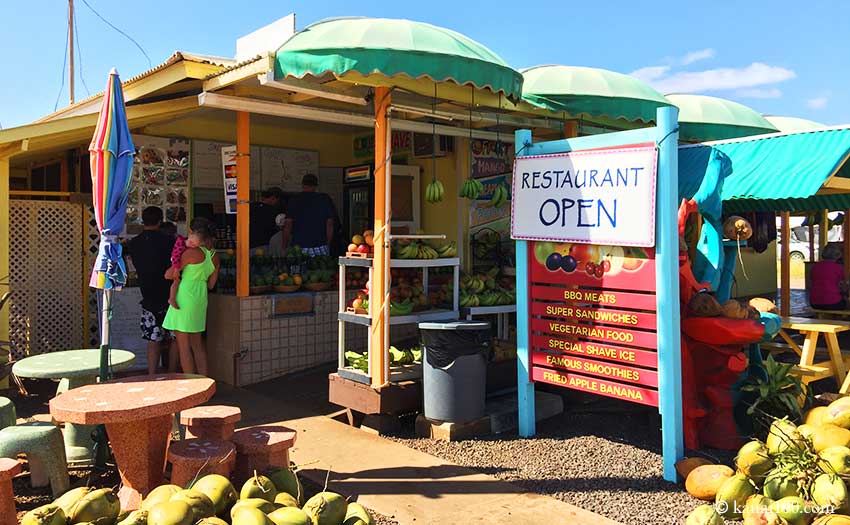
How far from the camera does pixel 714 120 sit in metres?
8.78

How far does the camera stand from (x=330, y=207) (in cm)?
872

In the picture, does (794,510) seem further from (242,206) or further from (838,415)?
(242,206)

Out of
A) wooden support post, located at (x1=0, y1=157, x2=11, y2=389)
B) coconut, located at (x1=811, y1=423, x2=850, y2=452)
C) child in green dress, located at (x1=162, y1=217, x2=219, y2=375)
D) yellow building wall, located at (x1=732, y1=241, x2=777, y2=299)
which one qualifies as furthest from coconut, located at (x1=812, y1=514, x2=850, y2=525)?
yellow building wall, located at (x1=732, y1=241, x2=777, y2=299)

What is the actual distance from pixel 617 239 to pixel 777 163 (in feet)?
9.75

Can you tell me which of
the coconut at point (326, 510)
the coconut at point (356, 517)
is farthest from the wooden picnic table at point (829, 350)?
the coconut at point (326, 510)

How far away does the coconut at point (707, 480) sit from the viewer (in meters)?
4.19

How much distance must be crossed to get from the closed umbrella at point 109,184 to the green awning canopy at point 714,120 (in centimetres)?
670

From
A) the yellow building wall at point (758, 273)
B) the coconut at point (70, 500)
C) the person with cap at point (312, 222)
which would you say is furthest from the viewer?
the yellow building wall at point (758, 273)

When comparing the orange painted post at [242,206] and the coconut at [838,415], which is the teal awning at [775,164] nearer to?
the coconut at [838,415]

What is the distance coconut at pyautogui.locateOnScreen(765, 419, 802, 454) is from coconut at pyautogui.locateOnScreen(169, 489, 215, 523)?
3.21m

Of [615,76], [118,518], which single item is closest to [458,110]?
[615,76]

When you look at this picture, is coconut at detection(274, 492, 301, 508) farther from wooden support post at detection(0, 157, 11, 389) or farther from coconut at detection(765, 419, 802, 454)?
wooden support post at detection(0, 157, 11, 389)

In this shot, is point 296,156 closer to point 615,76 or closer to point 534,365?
point 615,76

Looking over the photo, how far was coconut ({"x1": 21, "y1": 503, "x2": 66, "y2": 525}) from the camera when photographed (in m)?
2.91
